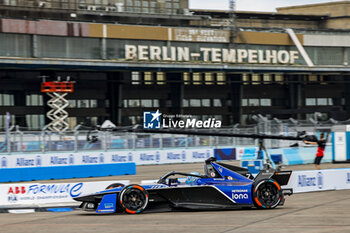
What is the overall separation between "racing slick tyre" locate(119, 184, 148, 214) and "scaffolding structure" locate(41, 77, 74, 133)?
3865cm

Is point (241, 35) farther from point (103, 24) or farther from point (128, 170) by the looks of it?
point (128, 170)

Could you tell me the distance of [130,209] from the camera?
45.2ft

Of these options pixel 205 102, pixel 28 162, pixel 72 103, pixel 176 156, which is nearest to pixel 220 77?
pixel 205 102

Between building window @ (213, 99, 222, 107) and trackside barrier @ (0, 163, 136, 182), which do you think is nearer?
trackside barrier @ (0, 163, 136, 182)

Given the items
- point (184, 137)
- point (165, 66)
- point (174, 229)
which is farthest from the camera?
point (165, 66)

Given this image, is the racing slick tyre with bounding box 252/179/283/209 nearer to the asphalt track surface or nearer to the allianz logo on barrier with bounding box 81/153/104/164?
the asphalt track surface

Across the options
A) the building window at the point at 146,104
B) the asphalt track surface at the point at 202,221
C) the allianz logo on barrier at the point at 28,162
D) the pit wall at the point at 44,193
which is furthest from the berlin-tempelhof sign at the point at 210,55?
the asphalt track surface at the point at 202,221

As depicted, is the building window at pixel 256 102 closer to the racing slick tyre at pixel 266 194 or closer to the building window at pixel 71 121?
the building window at pixel 71 121

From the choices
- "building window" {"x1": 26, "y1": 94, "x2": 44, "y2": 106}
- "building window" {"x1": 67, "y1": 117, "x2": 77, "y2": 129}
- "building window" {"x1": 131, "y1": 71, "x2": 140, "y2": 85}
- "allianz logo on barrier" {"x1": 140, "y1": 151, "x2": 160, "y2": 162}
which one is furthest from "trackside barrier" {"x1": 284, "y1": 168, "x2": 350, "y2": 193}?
"building window" {"x1": 131, "y1": 71, "x2": 140, "y2": 85}

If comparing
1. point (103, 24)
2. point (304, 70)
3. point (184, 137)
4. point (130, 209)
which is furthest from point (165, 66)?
point (130, 209)

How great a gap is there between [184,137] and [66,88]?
60.6ft

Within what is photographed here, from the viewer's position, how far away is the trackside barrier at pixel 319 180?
18859 millimetres

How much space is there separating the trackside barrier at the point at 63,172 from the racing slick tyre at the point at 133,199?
13381 millimetres

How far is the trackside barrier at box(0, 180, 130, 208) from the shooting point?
16719 mm
